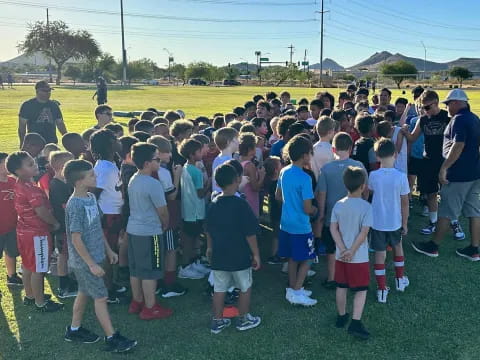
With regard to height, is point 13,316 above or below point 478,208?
below

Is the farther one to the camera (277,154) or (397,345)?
(277,154)

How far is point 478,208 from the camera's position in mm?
5871

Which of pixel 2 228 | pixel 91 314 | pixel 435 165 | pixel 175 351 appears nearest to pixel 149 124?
pixel 2 228

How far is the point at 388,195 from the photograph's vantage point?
4.75 meters

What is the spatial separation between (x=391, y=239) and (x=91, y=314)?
3.33 meters

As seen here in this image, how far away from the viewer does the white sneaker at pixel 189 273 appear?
18.1ft

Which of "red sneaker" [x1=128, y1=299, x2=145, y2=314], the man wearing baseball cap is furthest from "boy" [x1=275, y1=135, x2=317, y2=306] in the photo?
the man wearing baseball cap

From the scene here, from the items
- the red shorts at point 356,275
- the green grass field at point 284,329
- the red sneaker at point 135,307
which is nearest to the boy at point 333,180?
the red shorts at point 356,275

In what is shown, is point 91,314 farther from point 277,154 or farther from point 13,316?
point 277,154

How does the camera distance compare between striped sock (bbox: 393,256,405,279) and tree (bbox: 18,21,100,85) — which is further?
tree (bbox: 18,21,100,85)

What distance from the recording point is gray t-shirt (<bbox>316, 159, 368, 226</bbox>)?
472cm

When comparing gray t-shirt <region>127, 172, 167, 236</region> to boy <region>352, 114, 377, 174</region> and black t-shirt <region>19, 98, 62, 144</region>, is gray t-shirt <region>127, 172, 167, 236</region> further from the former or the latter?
black t-shirt <region>19, 98, 62, 144</region>

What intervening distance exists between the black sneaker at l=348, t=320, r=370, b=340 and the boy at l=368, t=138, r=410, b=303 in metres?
0.78

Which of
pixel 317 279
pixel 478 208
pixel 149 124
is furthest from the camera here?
pixel 149 124
